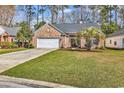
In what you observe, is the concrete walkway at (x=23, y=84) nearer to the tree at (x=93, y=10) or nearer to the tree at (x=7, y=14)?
the tree at (x=7, y=14)

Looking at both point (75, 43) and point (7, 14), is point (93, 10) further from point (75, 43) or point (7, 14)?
point (7, 14)

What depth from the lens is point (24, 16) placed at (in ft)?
161

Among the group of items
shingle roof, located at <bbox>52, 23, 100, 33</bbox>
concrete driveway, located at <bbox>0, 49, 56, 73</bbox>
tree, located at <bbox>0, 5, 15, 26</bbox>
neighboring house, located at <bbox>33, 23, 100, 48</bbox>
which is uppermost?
tree, located at <bbox>0, 5, 15, 26</bbox>

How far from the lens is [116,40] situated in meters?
38.5

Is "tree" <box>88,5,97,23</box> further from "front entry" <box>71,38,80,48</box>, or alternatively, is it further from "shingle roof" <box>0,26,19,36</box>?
"shingle roof" <box>0,26,19,36</box>

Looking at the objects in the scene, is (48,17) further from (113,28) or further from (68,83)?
(68,83)

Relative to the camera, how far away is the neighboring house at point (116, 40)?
117 feet

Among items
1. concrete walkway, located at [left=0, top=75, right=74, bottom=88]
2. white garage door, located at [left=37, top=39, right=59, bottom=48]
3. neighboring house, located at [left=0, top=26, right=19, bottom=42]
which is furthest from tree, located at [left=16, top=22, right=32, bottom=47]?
concrete walkway, located at [left=0, top=75, right=74, bottom=88]

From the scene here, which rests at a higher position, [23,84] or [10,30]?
[10,30]

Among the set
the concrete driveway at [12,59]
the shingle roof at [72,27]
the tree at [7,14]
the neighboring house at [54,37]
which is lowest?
the concrete driveway at [12,59]

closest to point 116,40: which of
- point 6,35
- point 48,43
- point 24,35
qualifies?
point 48,43

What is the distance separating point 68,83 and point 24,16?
39.2 meters

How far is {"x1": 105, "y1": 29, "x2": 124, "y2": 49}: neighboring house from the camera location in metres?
35.6

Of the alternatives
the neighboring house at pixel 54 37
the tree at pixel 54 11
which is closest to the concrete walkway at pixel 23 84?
the neighboring house at pixel 54 37
